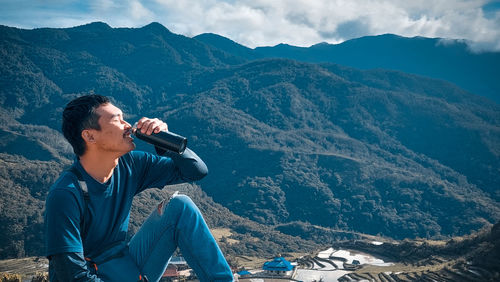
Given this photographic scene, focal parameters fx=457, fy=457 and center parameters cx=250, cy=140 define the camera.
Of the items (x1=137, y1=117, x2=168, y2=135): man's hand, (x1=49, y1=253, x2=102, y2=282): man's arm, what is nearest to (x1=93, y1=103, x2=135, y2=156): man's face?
(x1=137, y1=117, x2=168, y2=135): man's hand

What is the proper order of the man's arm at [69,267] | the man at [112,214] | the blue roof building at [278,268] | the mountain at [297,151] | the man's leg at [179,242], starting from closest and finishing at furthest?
the man's arm at [69,267]
the man at [112,214]
the man's leg at [179,242]
the blue roof building at [278,268]
the mountain at [297,151]

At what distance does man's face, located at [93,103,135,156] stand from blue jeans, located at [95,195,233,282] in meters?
0.52

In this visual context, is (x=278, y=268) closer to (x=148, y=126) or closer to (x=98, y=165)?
(x=148, y=126)

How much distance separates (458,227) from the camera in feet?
291

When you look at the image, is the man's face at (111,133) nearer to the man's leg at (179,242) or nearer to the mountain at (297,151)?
the man's leg at (179,242)

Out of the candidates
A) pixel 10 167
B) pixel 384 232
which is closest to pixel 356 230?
pixel 384 232

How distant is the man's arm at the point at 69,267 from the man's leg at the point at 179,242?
0.66 m

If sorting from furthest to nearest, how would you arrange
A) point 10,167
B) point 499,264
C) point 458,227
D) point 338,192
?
point 338,192
point 458,227
point 10,167
point 499,264

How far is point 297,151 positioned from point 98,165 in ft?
416

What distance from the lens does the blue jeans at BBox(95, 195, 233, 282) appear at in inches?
125

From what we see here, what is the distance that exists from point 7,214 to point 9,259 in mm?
9972

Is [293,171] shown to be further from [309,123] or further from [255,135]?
[309,123]

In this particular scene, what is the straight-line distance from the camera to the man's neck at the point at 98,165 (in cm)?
322

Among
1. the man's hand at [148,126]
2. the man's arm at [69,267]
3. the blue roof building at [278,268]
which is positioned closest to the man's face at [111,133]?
the man's hand at [148,126]
